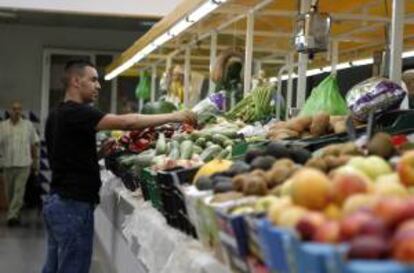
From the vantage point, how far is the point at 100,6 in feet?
30.9

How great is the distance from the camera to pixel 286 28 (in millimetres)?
5555

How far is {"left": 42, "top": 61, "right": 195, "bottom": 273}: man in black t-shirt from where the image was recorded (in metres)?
3.56

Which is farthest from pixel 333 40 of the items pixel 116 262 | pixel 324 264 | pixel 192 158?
pixel 324 264

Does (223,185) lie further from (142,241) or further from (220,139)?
(220,139)

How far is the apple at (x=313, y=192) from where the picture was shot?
1431mm

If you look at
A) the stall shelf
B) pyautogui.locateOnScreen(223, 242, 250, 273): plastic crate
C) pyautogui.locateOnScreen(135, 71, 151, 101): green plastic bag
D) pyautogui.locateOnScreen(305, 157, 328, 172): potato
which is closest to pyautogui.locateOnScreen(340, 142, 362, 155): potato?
pyautogui.locateOnScreen(305, 157, 328, 172): potato

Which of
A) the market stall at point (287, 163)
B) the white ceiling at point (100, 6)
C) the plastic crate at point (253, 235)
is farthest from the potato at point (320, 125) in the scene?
the white ceiling at point (100, 6)

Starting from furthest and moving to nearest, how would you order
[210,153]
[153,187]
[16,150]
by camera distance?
[16,150]
[210,153]
[153,187]

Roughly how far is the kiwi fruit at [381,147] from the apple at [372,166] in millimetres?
157

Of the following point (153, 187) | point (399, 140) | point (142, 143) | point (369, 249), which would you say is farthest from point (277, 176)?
point (142, 143)

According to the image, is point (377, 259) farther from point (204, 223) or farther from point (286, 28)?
point (286, 28)

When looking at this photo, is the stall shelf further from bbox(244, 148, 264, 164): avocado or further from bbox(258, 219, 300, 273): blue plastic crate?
bbox(258, 219, 300, 273): blue plastic crate

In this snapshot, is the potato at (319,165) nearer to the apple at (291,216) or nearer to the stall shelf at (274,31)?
the apple at (291,216)

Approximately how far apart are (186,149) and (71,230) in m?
0.71
